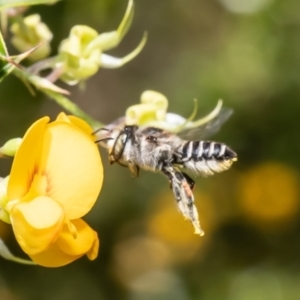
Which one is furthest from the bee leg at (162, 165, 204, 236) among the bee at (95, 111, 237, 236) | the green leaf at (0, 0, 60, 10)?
the green leaf at (0, 0, 60, 10)

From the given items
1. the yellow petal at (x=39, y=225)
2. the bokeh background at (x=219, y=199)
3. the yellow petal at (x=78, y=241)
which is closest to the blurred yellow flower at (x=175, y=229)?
the bokeh background at (x=219, y=199)

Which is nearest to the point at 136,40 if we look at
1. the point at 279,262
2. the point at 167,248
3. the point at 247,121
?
the point at 247,121

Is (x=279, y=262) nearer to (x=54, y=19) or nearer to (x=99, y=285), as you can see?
(x=99, y=285)

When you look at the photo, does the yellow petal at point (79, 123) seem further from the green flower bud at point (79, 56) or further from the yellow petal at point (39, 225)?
the green flower bud at point (79, 56)

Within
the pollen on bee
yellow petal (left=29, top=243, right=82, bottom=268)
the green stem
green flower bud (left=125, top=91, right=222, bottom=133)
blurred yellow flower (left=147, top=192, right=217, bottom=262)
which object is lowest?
blurred yellow flower (left=147, top=192, right=217, bottom=262)

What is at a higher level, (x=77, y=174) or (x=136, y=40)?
(x=77, y=174)

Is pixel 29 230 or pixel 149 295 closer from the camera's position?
pixel 29 230

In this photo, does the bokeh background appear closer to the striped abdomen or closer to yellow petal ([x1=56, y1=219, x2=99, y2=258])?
the striped abdomen
